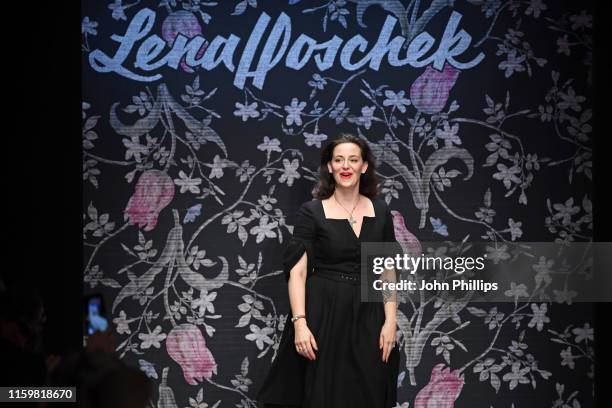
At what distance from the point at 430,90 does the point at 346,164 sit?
2.33ft

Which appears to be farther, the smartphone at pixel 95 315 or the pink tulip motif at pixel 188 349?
the pink tulip motif at pixel 188 349

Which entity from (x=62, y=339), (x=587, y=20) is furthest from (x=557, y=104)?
(x=62, y=339)

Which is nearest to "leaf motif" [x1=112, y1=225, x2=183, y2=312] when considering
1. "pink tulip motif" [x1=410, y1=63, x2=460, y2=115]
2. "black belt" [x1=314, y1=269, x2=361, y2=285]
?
"black belt" [x1=314, y1=269, x2=361, y2=285]

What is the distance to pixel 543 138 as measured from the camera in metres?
3.97

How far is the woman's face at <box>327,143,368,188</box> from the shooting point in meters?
3.50

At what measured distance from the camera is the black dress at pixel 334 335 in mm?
3354

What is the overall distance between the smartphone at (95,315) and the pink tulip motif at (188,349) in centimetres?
118

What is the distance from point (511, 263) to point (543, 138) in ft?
2.05

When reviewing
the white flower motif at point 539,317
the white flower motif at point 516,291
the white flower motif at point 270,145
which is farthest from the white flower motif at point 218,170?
the white flower motif at point 539,317

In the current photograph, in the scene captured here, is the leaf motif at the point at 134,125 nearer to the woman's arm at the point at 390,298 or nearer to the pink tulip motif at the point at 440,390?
the woman's arm at the point at 390,298

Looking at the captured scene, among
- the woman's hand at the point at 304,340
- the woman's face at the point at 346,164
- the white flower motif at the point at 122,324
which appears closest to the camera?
the woman's hand at the point at 304,340

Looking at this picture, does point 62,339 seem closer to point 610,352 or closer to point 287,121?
point 287,121

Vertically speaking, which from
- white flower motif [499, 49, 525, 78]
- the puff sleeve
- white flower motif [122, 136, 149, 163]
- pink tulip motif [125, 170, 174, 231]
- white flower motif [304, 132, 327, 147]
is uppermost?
A: white flower motif [499, 49, 525, 78]

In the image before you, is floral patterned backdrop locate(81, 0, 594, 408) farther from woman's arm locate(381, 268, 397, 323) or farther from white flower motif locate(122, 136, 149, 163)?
woman's arm locate(381, 268, 397, 323)
